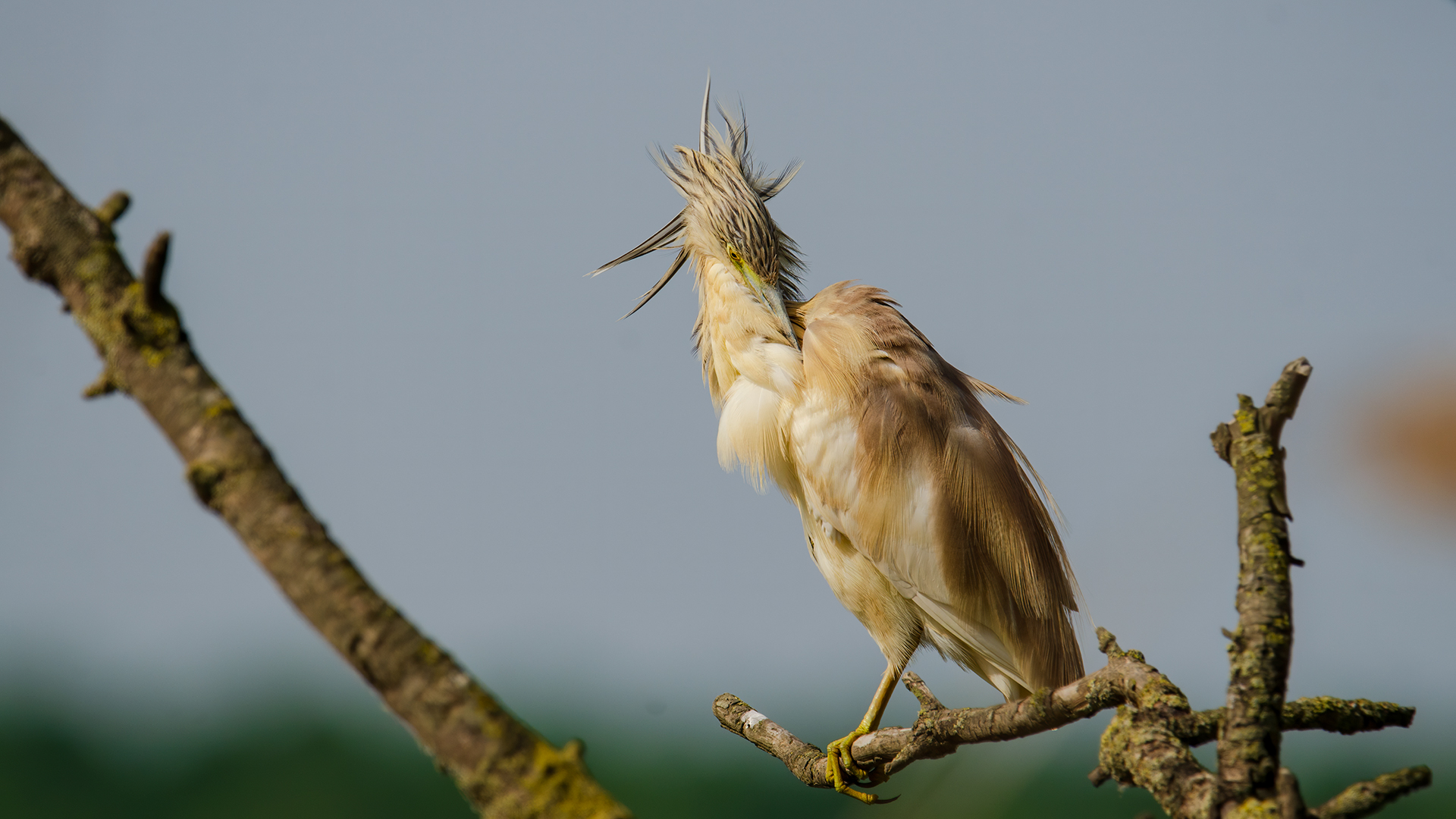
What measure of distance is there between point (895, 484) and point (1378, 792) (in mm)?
1637

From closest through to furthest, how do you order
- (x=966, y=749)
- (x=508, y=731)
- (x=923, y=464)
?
(x=508, y=731)
(x=966, y=749)
(x=923, y=464)

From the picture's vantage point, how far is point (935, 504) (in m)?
2.41

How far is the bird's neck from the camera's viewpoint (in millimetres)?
2500

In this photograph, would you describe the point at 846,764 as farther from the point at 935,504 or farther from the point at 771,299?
the point at 771,299

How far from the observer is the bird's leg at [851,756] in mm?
2221

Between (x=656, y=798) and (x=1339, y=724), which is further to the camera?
(x=656, y=798)

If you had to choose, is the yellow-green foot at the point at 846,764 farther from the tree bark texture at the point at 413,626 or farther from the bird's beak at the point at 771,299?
the tree bark texture at the point at 413,626

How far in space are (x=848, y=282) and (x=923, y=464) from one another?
1.82 feet

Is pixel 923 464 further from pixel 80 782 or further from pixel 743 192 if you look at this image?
pixel 80 782

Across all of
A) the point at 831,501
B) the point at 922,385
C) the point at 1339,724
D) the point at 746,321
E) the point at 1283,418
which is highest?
the point at 746,321

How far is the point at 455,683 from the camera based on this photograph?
0.74 meters

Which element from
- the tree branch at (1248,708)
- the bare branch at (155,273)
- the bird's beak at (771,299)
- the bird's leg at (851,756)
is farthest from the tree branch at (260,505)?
the bird's beak at (771,299)

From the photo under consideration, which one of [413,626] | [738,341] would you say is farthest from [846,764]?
[413,626]

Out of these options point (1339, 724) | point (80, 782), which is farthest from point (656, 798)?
point (1339, 724)
